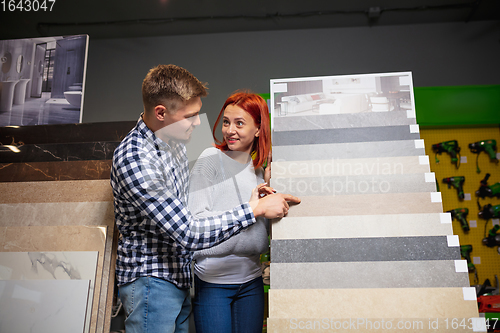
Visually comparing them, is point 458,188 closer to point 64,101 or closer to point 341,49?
point 341,49

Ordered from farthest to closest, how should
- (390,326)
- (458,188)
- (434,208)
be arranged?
(458,188), (434,208), (390,326)

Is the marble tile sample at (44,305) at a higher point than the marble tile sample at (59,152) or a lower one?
lower

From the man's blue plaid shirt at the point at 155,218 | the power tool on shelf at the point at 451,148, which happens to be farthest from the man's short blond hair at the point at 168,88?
the power tool on shelf at the point at 451,148

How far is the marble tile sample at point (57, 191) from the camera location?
85.1 inches

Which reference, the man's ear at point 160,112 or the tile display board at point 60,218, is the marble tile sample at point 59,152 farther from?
the man's ear at point 160,112

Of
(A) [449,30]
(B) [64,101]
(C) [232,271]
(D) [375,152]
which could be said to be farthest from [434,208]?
(A) [449,30]

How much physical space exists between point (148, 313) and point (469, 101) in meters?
3.98

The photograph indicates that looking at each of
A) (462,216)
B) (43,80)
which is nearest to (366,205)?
(43,80)

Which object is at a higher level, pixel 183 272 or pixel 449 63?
pixel 449 63

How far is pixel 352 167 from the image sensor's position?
1.52m

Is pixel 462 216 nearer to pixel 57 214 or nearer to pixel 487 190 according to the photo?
pixel 487 190

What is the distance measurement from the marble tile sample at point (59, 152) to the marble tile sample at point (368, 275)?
5.10 ft

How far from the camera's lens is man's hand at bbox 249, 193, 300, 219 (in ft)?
4.56

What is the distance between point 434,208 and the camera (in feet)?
4.59
